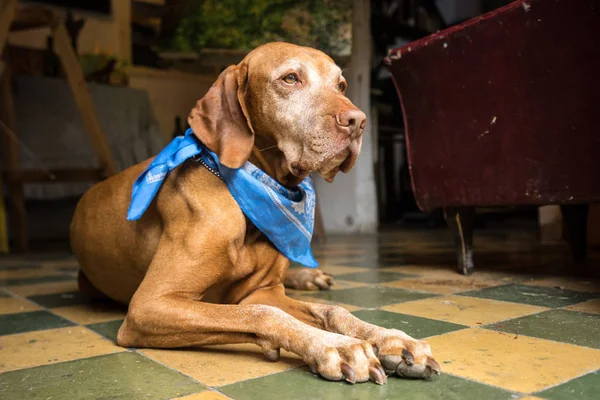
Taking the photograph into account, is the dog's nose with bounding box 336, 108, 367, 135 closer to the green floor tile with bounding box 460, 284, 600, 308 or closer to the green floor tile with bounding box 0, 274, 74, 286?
the green floor tile with bounding box 460, 284, 600, 308

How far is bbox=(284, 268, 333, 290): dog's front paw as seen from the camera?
2.52 meters

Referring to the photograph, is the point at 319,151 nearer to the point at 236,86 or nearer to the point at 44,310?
the point at 236,86

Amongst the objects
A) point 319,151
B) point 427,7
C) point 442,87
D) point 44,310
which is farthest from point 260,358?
point 427,7

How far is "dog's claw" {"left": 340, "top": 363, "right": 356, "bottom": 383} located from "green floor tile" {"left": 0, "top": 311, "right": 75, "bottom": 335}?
1.11 m

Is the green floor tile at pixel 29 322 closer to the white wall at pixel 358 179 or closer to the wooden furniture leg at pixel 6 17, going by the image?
the wooden furniture leg at pixel 6 17

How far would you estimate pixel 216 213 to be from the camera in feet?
5.28

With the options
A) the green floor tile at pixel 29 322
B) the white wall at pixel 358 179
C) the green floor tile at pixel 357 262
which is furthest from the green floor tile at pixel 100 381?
the white wall at pixel 358 179

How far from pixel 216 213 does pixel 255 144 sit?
283mm

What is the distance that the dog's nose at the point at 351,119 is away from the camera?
152 cm

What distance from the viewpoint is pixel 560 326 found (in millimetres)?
1653

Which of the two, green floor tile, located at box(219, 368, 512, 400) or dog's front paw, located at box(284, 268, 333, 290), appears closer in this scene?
green floor tile, located at box(219, 368, 512, 400)

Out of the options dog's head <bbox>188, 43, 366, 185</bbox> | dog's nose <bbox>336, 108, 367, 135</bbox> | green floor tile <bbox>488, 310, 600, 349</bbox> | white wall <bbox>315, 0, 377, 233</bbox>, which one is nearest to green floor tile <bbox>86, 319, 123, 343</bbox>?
dog's head <bbox>188, 43, 366, 185</bbox>

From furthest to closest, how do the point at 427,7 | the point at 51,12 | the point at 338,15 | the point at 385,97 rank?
the point at 427,7 < the point at 385,97 < the point at 338,15 < the point at 51,12

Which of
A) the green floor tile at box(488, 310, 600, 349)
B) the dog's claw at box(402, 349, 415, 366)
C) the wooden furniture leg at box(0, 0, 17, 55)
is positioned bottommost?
the green floor tile at box(488, 310, 600, 349)
